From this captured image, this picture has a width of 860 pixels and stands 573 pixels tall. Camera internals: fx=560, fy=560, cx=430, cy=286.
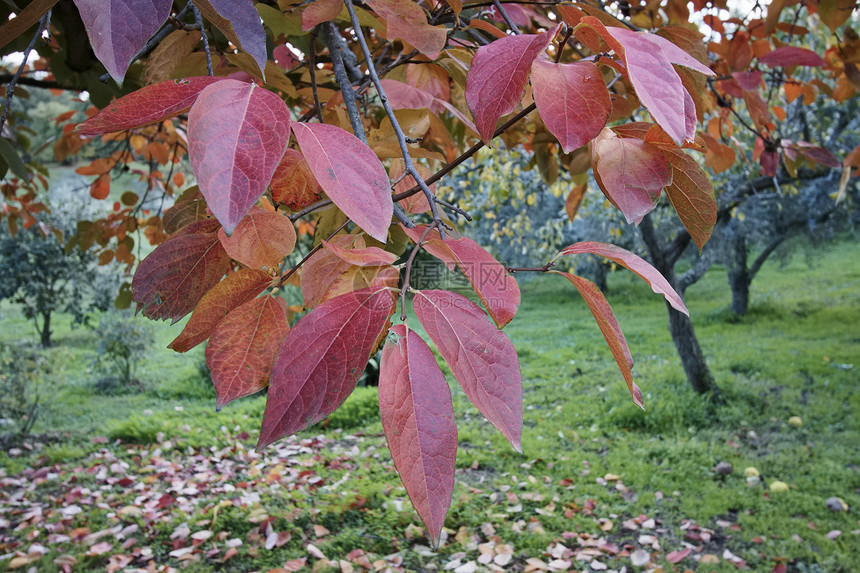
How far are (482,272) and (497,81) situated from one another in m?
0.12

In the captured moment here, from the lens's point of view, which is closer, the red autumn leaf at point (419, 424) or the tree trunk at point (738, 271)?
the red autumn leaf at point (419, 424)

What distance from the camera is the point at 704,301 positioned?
38.6ft

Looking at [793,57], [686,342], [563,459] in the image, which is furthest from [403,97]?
[686,342]

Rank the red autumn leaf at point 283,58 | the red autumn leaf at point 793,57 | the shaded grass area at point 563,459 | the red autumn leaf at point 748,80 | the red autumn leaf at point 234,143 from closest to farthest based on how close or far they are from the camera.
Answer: the red autumn leaf at point 234,143
the red autumn leaf at point 283,58
the red autumn leaf at point 793,57
the red autumn leaf at point 748,80
the shaded grass area at point 563,459

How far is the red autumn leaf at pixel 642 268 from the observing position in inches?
14.4

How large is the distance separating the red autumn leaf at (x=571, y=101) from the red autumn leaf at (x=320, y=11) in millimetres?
265

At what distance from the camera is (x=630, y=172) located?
41cm

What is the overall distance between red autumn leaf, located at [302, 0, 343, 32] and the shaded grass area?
8.13 ft

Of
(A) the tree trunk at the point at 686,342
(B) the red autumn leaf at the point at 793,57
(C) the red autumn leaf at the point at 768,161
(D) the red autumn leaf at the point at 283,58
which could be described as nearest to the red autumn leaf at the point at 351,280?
(D) the red autumn leaf at the point at 283,58

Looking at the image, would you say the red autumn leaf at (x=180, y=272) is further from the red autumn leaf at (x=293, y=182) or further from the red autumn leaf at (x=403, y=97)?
the red autumn leaf at (x=403, y=97)

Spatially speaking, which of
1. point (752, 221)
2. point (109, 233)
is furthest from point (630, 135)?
point (752, 221)

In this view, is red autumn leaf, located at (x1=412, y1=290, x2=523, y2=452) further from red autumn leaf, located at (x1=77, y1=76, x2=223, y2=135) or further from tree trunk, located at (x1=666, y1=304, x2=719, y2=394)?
tree trunk, located at (x1=666, y1=304, x2=719, y2=394)

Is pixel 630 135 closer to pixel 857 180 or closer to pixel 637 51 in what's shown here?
pixel 637 51

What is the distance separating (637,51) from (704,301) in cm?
1276
